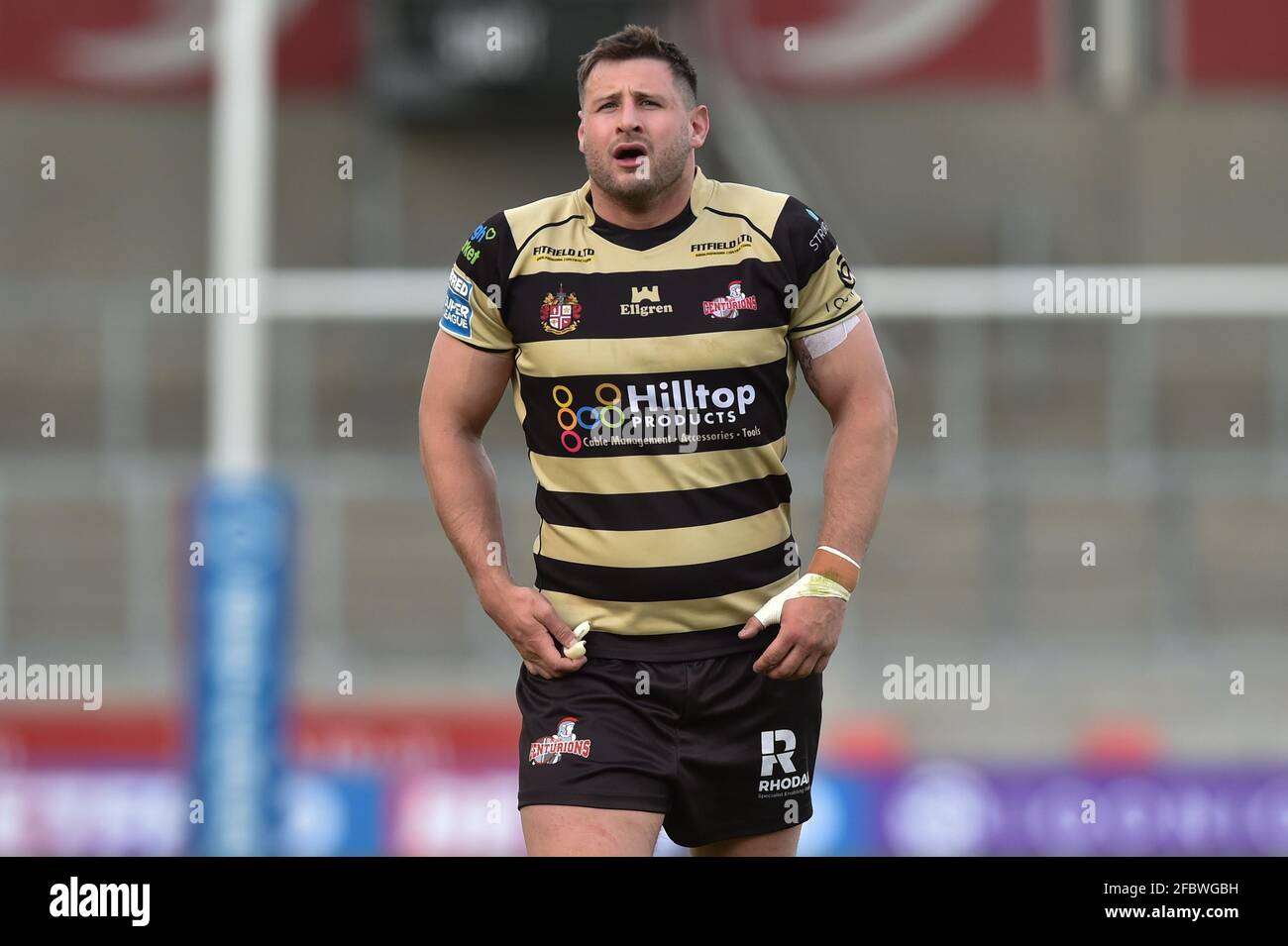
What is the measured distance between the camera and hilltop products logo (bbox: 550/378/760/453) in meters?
2.85

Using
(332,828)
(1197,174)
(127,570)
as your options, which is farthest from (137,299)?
(1197,174)

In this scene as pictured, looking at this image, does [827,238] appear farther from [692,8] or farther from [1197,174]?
[1197,174]

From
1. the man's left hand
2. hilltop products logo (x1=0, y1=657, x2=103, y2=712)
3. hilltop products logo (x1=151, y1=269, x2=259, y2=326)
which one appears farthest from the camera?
hilltop products logo (x1=0, y1=657, x2=103, y2=712)

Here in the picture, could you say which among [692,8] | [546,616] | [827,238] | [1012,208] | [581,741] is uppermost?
[692,8]

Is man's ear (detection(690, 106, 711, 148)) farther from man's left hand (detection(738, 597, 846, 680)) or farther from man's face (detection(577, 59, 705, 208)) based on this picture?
man's left hand (detection(738, 597, 846, 680))

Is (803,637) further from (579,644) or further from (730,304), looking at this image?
(730,304)

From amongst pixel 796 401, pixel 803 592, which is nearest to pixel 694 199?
pixel 803 592

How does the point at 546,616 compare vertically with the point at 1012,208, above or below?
below

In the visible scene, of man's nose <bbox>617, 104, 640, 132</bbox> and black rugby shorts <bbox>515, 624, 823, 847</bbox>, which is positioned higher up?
man's nose <bbox>617, 104, 640, 132</bbox>

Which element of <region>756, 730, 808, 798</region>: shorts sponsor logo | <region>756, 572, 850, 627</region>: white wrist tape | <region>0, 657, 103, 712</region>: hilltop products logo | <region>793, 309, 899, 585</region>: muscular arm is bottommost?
<region>0, 657, 103, 712</region>: hilltop products logo

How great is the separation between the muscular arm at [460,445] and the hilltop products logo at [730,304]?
1.09 feet

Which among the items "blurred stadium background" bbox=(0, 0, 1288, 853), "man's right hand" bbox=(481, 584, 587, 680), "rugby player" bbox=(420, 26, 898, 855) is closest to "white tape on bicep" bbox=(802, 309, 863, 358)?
A: "rugby player" bbox=(420, 26, 898, 855)
